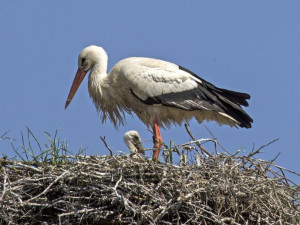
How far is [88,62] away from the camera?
9.42 metres

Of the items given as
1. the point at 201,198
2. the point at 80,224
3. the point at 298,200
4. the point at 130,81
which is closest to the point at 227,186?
the point at 201,198

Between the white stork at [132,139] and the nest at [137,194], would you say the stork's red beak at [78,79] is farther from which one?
the nest at [137,194]

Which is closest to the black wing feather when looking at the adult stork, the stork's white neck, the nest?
the adult stork

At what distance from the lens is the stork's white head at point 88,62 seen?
937cm

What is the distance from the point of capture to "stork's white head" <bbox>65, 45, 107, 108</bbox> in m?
9.37

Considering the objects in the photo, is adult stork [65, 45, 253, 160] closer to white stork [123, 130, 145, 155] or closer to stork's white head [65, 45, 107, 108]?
stork's white head [65, 45, 107, 108]

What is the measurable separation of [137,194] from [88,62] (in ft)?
11.0

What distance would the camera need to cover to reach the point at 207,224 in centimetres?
626

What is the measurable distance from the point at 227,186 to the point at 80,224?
1.18 metres

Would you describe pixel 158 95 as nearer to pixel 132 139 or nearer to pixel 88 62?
pixel 132 139

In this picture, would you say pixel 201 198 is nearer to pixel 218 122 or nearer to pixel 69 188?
pixel 69 188

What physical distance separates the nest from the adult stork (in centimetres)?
240

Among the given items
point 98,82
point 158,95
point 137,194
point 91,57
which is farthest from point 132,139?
point 137,194

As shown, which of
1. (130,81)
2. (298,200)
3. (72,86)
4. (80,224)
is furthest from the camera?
(72,86)
